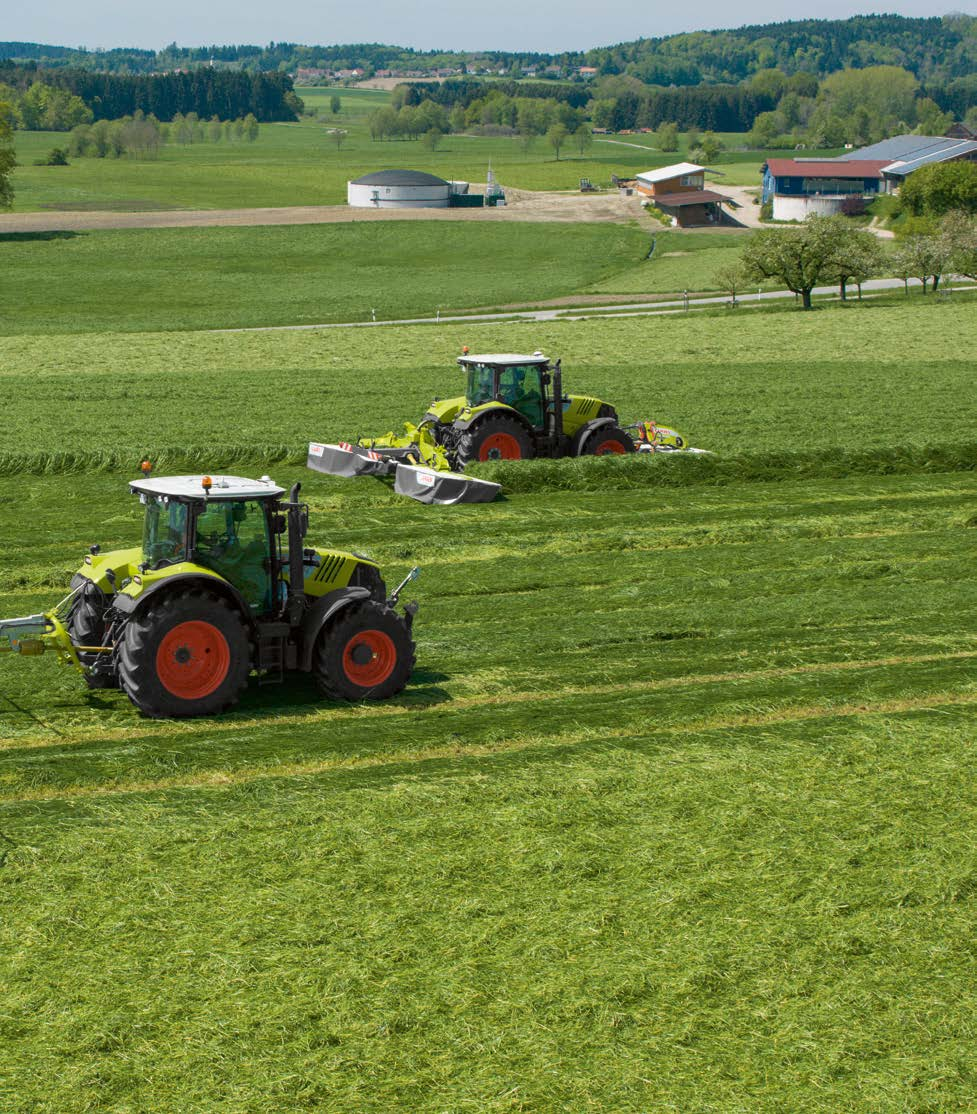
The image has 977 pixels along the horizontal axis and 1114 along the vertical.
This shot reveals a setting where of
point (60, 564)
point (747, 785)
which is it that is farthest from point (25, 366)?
point (747, 785)

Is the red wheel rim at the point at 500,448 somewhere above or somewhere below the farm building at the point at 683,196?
below

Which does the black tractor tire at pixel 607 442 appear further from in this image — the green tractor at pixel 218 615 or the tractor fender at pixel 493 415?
the green tractor at pixel 218 615

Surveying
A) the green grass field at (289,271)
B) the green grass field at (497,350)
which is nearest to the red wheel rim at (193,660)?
the green grass field at (497,350)

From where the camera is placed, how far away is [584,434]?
28203 millimetres

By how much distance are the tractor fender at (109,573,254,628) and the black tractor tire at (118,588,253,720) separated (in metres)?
0.06

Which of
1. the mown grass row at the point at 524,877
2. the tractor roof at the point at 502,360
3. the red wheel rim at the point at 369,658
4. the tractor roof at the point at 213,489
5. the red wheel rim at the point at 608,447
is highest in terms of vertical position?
the tractor roof at the point at 502,360

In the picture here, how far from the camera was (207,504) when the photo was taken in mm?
14250

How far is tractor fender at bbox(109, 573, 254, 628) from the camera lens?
1377 cm

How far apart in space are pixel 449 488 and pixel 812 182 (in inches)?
4875

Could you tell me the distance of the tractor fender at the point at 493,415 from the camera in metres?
27.4

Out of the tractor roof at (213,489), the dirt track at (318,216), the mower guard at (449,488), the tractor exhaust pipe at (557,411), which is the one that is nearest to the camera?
the tractor roof at (213,489)

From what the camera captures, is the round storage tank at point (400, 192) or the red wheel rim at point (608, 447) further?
the round storage tank at point (400, 192)

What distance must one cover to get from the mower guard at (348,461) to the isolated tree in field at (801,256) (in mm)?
Answer: 45029

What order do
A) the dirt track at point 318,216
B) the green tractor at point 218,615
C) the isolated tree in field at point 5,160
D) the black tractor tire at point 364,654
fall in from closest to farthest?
the green tractor at point 218,615, the black tractor tire at point 364,654, the isolated tree in field at point 5,160, the dirt track at point 318,216
